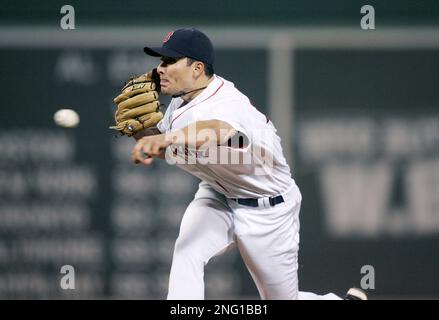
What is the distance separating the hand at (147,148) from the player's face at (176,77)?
62cm

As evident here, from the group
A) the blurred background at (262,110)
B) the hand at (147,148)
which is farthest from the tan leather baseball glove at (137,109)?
the blurred background at (262,110)

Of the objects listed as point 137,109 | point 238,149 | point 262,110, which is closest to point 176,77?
point 137,109

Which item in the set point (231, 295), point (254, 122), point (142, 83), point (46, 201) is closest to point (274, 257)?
point (254, 122)

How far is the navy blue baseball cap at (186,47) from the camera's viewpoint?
143 inches

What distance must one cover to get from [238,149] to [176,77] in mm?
391

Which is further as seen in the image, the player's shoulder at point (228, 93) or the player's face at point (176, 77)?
the player's face at point (176, 77)

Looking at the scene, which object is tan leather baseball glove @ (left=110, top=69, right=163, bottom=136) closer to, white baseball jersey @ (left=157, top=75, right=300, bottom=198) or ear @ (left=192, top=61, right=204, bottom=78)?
white baseball jersey @ (left=157, top=75, right=300, bottom=198)

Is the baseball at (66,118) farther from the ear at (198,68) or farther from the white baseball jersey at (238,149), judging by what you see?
the ear at (198,68)

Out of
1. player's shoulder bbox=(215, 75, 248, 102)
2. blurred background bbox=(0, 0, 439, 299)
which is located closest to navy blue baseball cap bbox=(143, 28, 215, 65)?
player's shoulder bbox=(215, 75, 248, 102)

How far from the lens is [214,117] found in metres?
3.40

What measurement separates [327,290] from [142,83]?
1801mm

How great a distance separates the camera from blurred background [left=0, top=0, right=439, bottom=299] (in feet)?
15.8

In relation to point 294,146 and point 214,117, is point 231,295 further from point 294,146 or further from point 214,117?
point 214,117

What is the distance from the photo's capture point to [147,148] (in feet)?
9.86
